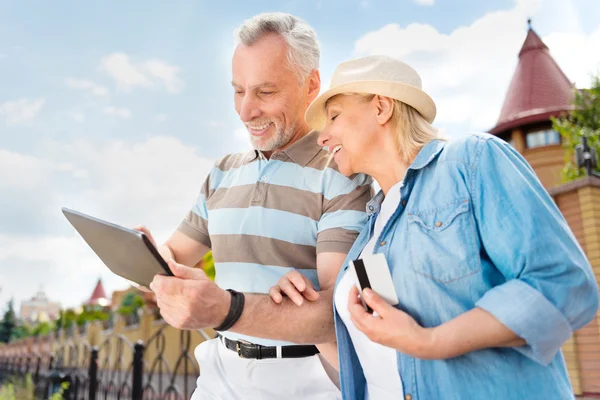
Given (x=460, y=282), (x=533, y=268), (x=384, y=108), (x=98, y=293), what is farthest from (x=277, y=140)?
(x=98, y=293)

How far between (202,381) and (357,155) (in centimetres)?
109

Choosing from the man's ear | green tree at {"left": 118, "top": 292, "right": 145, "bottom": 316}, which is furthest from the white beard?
green tree at {"left": 118, "top": 292, "right": 145, "bottom": 316}

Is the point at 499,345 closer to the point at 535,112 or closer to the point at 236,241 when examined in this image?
the point at 236,241

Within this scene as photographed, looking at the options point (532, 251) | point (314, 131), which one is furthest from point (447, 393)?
point (314, 131)

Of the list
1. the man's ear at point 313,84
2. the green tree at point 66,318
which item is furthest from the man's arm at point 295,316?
the green tree at point 66,318

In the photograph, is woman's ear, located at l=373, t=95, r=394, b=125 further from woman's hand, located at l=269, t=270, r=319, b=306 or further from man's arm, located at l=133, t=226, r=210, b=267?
man's arm, located at l=133, t=226, r=210, b=267

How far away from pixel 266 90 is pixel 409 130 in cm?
64

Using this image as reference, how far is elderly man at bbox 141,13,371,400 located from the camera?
5.60 feet

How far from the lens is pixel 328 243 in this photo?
74.5 inches

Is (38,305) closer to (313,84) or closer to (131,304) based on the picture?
(131,304)

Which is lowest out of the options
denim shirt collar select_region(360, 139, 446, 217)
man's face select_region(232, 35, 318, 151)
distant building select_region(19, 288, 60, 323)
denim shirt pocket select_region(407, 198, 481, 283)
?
denim shirt pocket select_region(407, 198, 481, 283)

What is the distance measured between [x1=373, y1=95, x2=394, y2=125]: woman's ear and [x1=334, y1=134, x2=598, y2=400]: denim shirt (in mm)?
291

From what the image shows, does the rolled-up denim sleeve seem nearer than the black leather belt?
Yes

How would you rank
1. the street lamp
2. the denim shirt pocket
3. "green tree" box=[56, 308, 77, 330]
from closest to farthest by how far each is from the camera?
the denim shirt pocket, the street lamp, "green tree" box=[56, 308, 77, 330]
